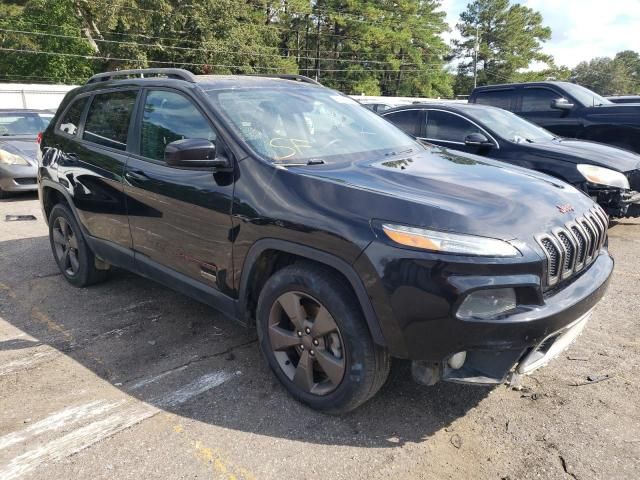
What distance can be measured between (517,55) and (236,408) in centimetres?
6556

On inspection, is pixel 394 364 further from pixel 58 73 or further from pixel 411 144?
pixel 58 73

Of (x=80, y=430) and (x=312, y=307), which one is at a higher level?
(x=312, y=307)

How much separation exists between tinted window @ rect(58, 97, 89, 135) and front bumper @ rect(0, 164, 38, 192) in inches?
190

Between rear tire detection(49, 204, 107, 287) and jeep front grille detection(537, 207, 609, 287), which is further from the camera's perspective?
rear tire detection(49, 204, 107, 287)

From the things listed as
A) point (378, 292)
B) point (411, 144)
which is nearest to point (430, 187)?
point (378, 292)

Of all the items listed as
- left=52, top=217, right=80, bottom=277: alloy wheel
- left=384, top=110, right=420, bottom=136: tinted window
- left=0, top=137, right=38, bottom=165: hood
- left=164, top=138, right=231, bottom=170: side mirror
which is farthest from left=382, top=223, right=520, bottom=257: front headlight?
left=0, top=137, right=38, bottom=165: hood

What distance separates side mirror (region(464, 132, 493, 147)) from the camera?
19.8 ft

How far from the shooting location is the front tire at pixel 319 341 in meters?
2.45

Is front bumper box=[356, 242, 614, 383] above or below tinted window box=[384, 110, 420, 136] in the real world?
below

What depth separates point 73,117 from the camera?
443 centimetres

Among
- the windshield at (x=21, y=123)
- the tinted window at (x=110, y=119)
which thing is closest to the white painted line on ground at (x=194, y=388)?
the tinted window at (x=110, y=119)

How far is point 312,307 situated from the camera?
266 cm

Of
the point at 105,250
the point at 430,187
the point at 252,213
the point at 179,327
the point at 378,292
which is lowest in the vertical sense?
the point at 179,327

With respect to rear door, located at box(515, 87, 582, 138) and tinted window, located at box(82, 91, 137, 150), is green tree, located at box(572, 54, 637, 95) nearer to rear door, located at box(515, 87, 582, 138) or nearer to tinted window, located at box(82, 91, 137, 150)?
rear door, located at box(515, 87, 582, 138)
